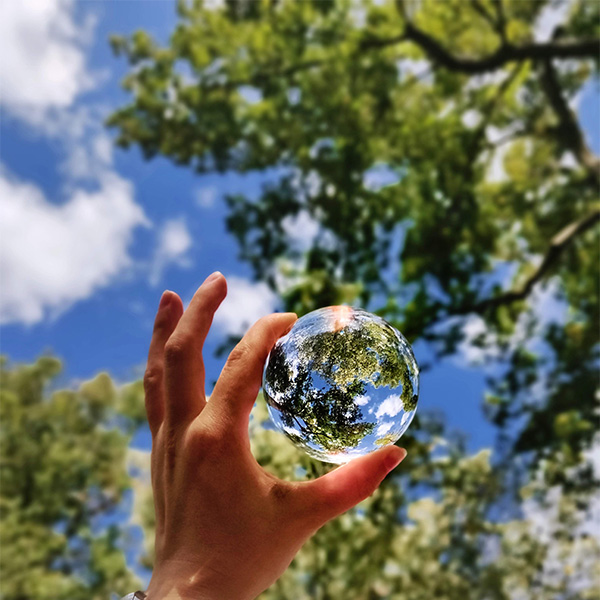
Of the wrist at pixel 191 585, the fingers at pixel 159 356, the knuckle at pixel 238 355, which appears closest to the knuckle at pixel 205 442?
the knuckle at pixel 238 355

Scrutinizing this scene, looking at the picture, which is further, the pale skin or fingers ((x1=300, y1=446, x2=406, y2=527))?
fingers ((x1=300, y1=446, x2=406, y2=527))

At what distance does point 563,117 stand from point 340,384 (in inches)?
391

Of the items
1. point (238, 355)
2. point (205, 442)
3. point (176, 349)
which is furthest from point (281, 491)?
point (176, 349)

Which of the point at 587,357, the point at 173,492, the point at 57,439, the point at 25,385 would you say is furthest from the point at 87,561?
the point at 587,357

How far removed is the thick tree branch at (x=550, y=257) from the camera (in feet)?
31.2

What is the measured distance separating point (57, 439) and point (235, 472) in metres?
8.60

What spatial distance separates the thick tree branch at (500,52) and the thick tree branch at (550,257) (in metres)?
2.93

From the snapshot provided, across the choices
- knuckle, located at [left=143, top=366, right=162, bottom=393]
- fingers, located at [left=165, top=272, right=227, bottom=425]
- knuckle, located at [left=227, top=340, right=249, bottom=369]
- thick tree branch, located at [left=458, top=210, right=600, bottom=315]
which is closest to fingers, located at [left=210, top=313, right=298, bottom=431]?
knuckle, located at [left=227, top=340, right=249, bottom=369]

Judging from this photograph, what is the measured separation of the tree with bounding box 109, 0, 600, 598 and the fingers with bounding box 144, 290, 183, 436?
5898mm

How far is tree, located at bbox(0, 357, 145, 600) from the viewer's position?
890 cm

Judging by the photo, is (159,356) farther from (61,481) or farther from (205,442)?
(61,481)

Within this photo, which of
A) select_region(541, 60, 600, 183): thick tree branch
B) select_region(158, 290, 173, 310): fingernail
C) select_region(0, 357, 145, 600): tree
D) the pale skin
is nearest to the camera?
the pale skin

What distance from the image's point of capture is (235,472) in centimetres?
206

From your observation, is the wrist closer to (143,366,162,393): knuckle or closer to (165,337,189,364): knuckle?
(165,337,189,364): knuckle
